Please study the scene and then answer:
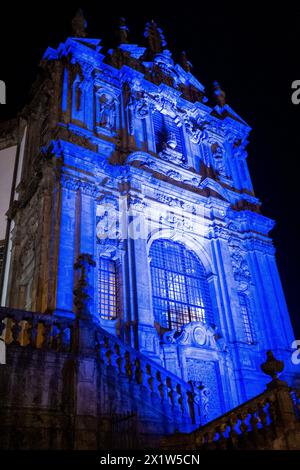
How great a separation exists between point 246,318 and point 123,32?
54.3 ft

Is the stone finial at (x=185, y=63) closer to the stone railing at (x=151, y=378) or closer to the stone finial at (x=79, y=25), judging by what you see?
the stone finial at (x=79, y=25)

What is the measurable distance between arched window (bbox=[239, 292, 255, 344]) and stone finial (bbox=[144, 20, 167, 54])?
1465 centimetres

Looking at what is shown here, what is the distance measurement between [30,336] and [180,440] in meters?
4.08

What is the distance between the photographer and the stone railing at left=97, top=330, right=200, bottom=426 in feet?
35.6

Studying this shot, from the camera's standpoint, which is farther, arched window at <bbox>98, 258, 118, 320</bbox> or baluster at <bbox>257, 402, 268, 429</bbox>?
arched window at <bbox>98, 258, 118, 320</bbox>

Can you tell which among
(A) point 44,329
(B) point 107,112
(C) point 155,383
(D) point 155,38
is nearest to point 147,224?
(B) point 107,112

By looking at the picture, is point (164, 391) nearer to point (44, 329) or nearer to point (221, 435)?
point (221, 435)

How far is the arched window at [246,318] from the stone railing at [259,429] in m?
9.48

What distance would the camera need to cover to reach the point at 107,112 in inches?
847

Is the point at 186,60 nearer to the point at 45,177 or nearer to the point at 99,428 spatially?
the point at 45,177

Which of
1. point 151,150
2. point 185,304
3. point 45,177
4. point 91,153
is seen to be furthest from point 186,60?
point 185,304

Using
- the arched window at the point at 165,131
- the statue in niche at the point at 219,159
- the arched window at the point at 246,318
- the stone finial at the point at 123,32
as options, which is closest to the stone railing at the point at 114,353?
the arched window at the point at 246,318

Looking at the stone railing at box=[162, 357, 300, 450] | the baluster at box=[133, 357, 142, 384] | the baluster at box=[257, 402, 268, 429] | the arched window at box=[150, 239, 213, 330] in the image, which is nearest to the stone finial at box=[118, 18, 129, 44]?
the arched window at box=[150, 239, 213, 330]

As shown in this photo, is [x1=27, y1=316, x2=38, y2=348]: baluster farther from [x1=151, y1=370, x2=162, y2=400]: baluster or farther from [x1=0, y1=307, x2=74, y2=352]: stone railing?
[x1=151, y1=370, x2=162, y2=400]: baluster
